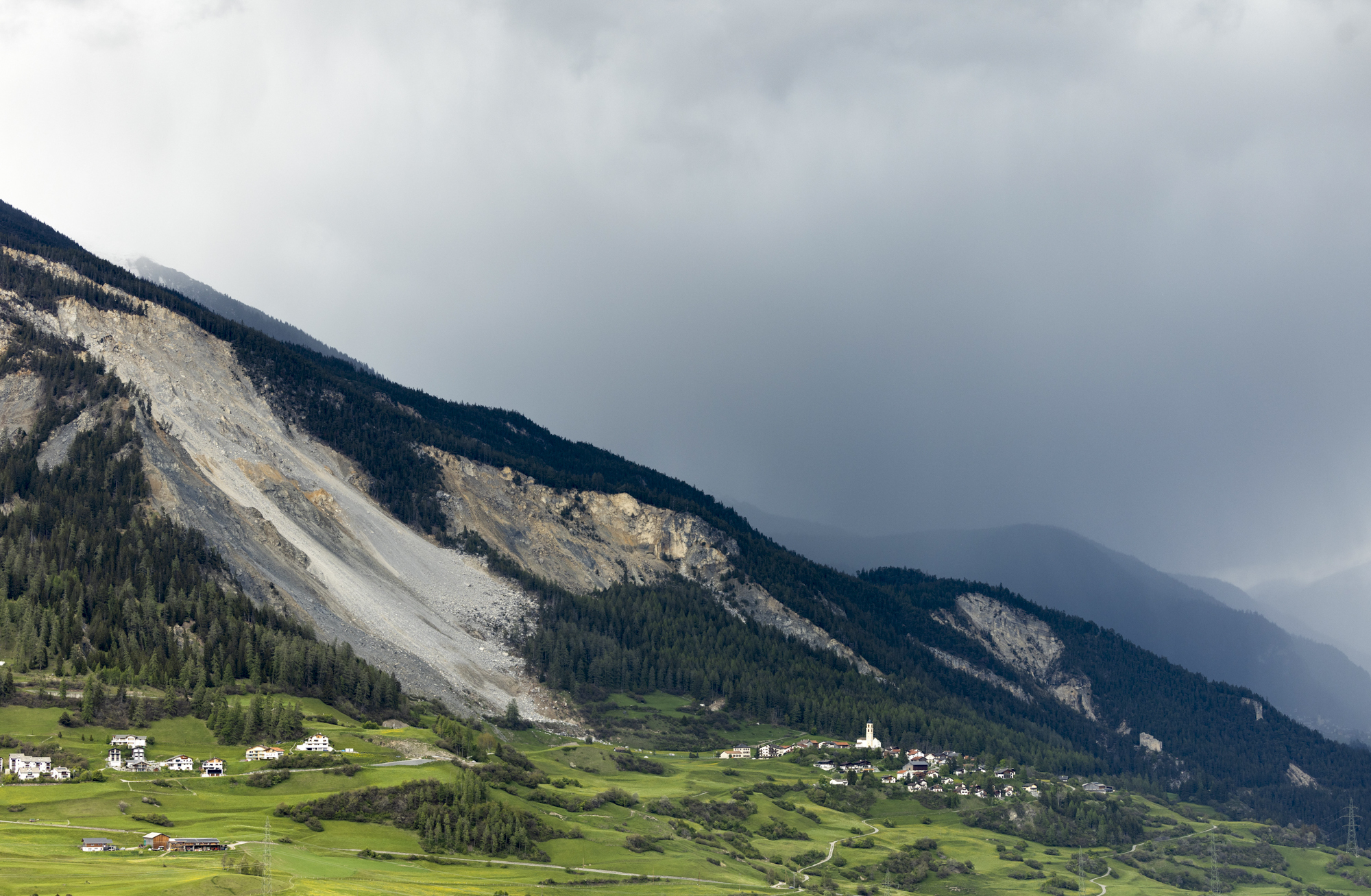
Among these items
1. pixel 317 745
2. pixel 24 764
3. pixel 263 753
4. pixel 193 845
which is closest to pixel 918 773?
pixel 317 745

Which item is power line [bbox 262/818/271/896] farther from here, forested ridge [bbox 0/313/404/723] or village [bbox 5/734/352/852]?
forested ridge [bbox 0/313/404/723]

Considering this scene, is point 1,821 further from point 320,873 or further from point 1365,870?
point 1365,870

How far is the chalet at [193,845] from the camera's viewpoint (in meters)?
75.9

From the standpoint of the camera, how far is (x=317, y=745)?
10944cm

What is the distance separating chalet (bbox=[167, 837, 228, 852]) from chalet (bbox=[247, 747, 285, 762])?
92.1 ft

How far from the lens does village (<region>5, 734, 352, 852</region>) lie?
76.4 meters

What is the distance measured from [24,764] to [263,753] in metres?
21.3

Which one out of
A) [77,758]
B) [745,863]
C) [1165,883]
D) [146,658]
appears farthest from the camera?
[1165,883]

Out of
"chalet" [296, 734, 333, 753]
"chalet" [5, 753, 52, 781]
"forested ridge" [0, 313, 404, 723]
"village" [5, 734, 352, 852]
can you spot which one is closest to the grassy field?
"village" [5, 734, 352, 852]

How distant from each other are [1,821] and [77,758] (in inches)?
699

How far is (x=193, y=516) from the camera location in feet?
565

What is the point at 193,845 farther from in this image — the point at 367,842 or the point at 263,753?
the point at 263,753

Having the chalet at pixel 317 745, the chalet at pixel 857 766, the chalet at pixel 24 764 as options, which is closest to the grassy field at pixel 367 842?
the chalet at pixel 317 745

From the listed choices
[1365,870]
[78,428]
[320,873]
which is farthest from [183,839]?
[1365,870]
